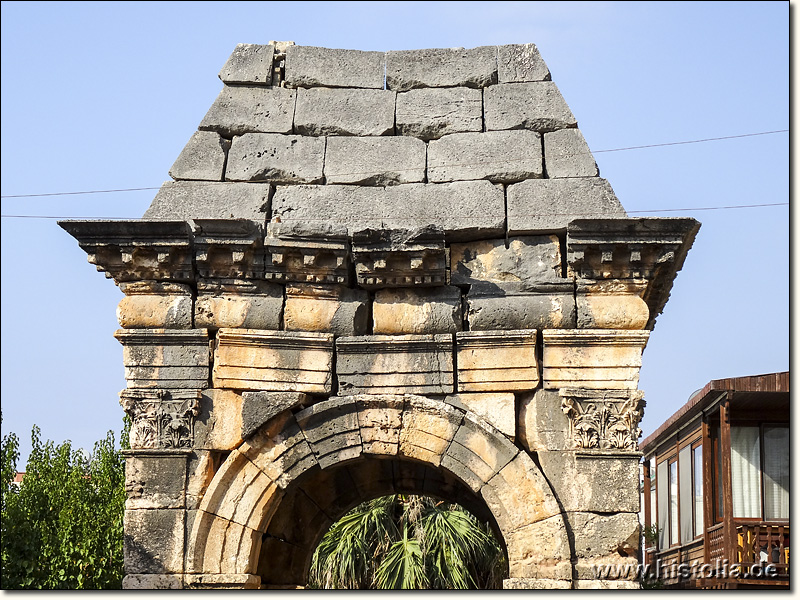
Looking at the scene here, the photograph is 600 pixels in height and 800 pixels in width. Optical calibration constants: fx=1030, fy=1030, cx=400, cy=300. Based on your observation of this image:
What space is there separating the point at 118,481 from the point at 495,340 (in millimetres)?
11616

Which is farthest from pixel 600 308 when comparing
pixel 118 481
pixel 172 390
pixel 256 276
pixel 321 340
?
pixel 118 481

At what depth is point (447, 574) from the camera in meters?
19.3

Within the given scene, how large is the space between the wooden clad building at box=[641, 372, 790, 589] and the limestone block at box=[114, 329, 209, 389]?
6.61 metres

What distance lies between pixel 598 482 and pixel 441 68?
12.3 ft

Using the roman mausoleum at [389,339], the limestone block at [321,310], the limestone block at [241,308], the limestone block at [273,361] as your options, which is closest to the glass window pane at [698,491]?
the roman mausoleum at [389,339]

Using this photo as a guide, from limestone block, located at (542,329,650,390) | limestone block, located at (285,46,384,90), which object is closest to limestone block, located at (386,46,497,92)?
limestone block, located at (285,46,384,90)

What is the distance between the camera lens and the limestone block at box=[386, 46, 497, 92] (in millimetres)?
8797

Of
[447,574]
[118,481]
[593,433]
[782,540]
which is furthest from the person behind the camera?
[447,574]

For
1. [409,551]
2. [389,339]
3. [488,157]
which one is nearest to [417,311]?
[389,339]

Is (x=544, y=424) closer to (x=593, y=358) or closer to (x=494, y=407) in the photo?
(x=494, y=407)

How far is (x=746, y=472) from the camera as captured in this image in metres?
12.8

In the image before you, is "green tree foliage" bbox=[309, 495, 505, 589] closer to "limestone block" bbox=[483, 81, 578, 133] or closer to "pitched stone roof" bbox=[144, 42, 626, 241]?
"pitched stone roof" bbox=[144, 42, 626, 241]

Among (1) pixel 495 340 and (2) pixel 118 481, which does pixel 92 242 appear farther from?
(2) pixel 118 481

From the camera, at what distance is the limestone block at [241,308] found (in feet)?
26.4
